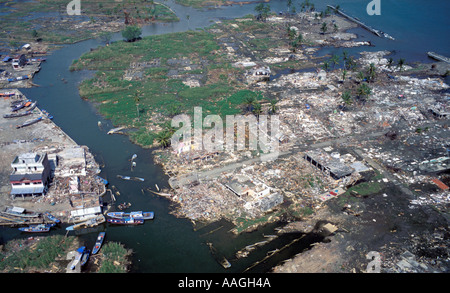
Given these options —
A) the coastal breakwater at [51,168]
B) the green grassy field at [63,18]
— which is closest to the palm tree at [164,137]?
the coastal breakwater at [51,168]

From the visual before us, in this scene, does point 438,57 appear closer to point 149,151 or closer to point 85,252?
point 149,151

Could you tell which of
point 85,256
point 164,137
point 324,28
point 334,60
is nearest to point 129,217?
point 85,256

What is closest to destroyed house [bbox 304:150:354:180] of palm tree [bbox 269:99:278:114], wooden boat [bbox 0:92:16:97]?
palm tree [bbox 269:99:278:114]

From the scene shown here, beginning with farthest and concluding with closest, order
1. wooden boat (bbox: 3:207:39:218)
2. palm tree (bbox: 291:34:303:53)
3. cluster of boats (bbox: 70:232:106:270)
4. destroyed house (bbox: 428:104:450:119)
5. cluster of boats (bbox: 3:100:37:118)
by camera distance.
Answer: palm tree (bbox: 291:34:303:53), destroyed house (bbox: 428:104:450:119), cluster of boats (bbox: 3:100:37:118), wooden boat (bbox: 3:207:39:218), cluster of boats (bbox: 70:232:106:270)

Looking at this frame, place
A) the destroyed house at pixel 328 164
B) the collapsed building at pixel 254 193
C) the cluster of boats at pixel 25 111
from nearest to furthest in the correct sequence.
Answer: the collapsed building at pixel 254 193 < the destroyed house at pixel 328 164 < the cluster of boats at pixel 25 111

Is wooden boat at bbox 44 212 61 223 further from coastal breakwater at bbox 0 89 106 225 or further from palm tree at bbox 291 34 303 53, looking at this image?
palm tree at bbox 291 34 303 53

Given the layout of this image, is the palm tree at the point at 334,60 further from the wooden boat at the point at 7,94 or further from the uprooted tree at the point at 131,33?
the wooden boat at the point at 7,94
